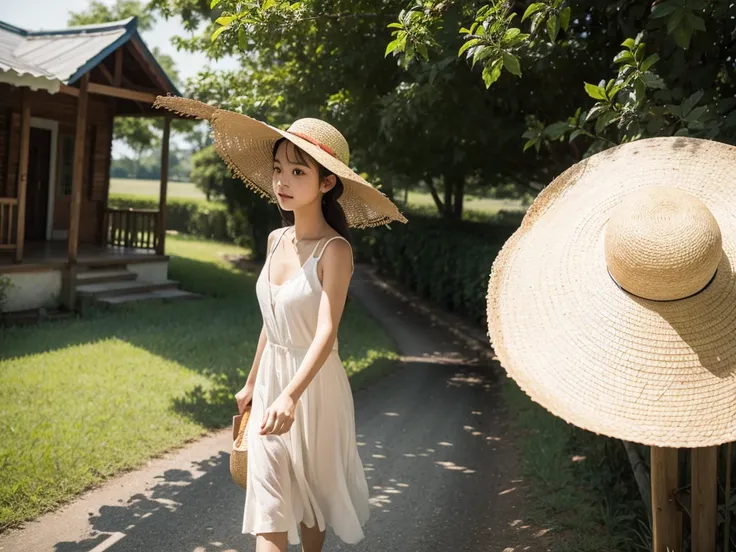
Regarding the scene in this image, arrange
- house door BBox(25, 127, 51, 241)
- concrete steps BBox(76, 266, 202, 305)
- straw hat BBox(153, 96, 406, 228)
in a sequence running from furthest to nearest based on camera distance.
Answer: house door BBox(25, 127, 51, 241) → concrete steps BBox(76, 266, 202, 305) → straw hat BBox(153, 96, 406, 228)

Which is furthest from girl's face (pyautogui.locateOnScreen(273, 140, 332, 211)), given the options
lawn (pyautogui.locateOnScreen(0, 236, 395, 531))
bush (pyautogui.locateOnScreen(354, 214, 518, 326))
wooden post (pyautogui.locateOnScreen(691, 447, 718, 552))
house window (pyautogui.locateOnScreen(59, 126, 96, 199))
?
house window (pyautogui.locateOnScreen(59, 126, 96, 199))

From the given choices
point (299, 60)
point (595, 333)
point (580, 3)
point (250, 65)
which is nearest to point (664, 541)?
point (595, 333)

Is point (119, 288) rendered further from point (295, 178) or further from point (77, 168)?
point (295, 178)

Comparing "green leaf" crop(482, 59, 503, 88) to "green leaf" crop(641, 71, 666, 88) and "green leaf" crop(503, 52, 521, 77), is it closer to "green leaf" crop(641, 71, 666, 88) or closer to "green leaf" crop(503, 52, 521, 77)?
"green leaf" crop(503, 52, 521, 77)

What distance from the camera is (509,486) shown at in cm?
529

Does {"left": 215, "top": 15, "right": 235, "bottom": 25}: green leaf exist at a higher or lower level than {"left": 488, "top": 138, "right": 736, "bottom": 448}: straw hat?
higher

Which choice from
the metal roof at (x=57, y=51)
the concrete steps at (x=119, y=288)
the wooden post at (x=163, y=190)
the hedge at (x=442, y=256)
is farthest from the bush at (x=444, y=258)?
the metal roof at (x=57, y=51)

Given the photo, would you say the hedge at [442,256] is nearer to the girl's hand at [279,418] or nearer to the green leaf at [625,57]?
the green leaf at [625,57]

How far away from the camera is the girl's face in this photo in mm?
2969

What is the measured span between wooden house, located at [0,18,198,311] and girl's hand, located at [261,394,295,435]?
8.59 metres

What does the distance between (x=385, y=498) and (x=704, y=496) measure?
2.64 m

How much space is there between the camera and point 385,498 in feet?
16.5

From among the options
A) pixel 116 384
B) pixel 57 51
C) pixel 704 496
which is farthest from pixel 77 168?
pixel 704 496

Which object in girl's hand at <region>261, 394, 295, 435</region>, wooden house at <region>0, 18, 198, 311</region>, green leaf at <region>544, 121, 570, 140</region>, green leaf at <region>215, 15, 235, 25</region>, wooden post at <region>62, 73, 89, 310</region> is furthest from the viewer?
wooden post at <region>62, 73, 89, 310</region>
